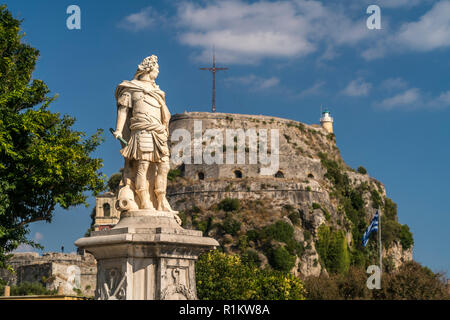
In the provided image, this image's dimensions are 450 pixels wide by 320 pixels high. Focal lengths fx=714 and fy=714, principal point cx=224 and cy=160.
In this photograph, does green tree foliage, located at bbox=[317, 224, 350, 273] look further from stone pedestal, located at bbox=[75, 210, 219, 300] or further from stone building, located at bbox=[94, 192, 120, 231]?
stone pedestal, located at bbox=[75, 210, 219, 300]

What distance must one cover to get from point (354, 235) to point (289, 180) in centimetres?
1104

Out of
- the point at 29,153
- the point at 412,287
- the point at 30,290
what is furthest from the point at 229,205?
the point at 29,153

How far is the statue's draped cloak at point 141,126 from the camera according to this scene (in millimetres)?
10953

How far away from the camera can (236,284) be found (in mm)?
40562

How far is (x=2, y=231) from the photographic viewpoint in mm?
19250

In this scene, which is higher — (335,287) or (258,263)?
(258,263)

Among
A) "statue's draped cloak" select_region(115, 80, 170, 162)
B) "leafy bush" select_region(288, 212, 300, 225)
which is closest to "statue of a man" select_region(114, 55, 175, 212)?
"statue's draped cloak" select_region(115, 80, 170, 162)

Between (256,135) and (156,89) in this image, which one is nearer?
(156,89)

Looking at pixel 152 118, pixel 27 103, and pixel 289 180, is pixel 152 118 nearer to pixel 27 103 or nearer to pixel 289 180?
pixel 27 103

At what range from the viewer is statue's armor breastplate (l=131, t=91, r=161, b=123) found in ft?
36.2

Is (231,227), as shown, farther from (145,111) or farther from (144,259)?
(144,259)

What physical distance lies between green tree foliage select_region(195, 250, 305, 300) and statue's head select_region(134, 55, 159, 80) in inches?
1105

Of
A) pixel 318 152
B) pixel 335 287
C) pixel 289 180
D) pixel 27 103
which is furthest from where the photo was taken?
pixel 318 152

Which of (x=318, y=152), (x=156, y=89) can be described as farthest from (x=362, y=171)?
(x=156, y=89)
